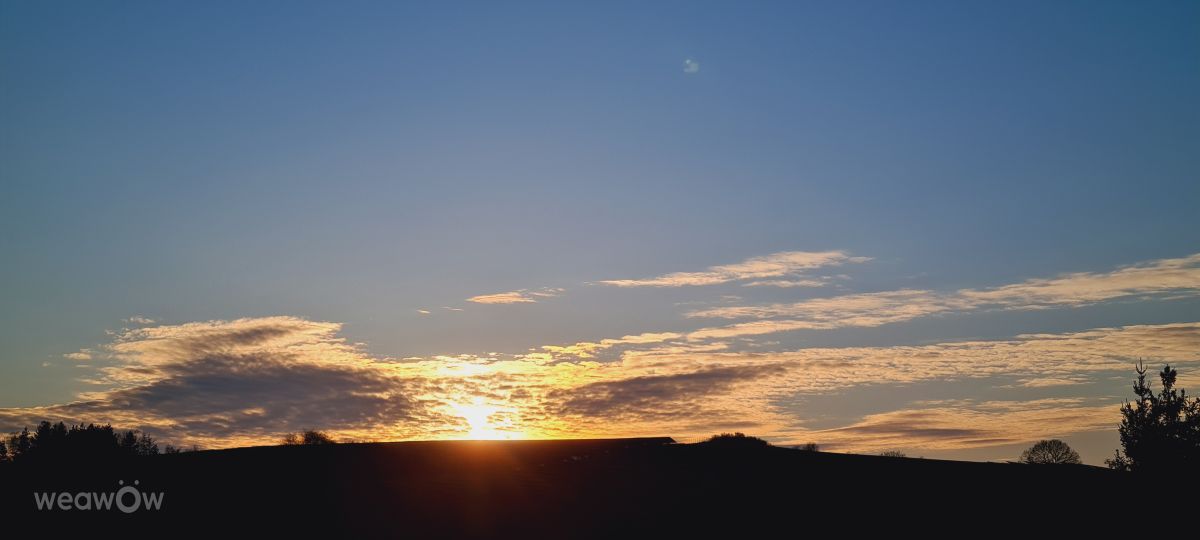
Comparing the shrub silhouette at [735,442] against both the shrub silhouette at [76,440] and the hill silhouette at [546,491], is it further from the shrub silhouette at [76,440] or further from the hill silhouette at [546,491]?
the shrub silhouette at [76,440]

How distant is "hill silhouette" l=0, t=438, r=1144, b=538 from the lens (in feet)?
56.2

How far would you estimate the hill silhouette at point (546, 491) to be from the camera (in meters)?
17.1

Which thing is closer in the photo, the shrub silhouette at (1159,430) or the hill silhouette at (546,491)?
the hill silhouette at (546,491)

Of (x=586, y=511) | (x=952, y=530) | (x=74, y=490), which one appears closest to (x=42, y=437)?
(x=74, y=490)

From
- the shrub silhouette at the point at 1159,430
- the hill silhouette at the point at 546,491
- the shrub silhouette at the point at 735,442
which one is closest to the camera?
the hill silhouette at the point at 546,491

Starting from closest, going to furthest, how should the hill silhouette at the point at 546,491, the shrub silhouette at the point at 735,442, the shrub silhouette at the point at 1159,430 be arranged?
1. the hill silhouette at the point at 546,491
2. the shrub silhouette at the point at 735,442
3. the shrub silhouette at the point at 1159,430

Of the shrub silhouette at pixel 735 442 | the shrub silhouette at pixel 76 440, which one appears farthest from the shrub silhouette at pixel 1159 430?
the shrub silhouette at pixel 76 440

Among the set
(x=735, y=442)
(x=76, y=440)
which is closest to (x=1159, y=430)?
(x=735, y=442)

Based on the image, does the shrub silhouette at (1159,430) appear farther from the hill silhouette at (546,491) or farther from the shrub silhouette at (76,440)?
the shrub silhouette at (76,440)

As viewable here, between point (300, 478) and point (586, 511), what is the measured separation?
7.42 metres

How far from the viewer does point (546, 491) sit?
794 inches

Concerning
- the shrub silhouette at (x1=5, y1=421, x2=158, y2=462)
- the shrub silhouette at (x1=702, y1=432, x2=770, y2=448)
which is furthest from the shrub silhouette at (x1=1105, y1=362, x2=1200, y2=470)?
the shrub silhouette at (x1=5, y1=421, x2=158, y2=462)

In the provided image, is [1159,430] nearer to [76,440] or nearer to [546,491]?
[546,491]

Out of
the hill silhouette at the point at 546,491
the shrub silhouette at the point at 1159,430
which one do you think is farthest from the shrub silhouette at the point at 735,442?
the shrub silhouette at the point at 1159,430
